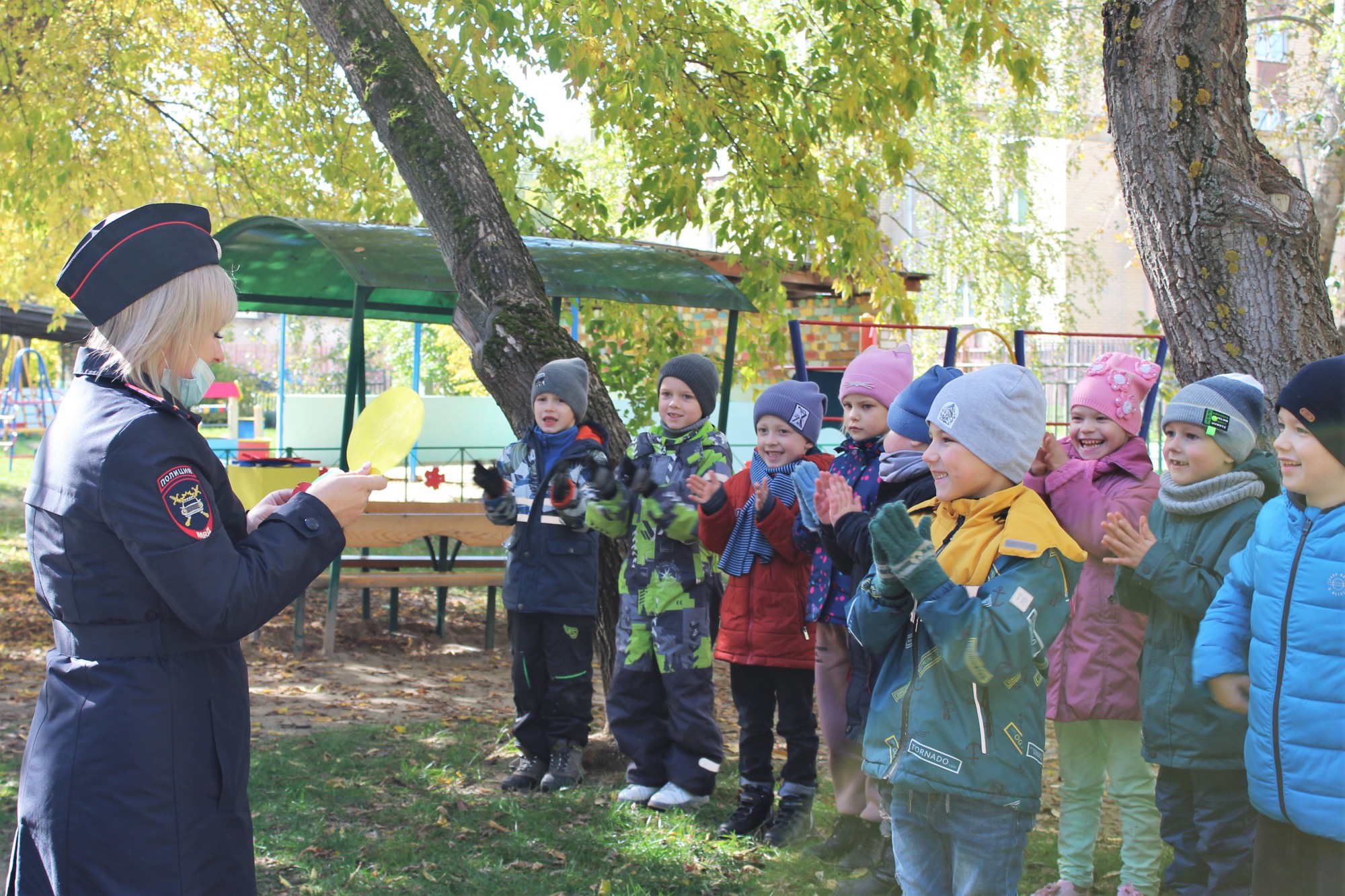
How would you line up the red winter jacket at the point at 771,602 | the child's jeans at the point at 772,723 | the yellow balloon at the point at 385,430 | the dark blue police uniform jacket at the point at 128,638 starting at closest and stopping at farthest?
the dark blue police uniform jacket at the point at 128,638, the yellow balloon at the point at 385,430, the red winter jacket at the point at 771,602, the child's jeans at the point at 772,723

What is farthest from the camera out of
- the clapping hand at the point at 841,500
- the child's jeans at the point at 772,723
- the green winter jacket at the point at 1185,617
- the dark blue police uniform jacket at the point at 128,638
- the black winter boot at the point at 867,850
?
the child's jeans at the point at 772,723

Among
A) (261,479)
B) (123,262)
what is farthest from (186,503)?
(261,479)

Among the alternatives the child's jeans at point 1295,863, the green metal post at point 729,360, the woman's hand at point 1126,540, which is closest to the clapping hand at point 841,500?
the woman's hand at point 1126,540

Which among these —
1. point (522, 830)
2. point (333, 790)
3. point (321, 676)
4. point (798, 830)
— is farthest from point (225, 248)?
point (798, 830)

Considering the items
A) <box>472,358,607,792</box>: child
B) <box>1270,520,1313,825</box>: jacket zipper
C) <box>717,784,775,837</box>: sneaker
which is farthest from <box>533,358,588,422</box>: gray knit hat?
<box>1270,520,1313,825</box>: jacket zipper

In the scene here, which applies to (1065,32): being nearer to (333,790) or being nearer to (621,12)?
(621,12)

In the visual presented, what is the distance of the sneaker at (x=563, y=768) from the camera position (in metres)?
4.70

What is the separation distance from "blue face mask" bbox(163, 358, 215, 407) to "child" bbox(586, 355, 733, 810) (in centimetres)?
223

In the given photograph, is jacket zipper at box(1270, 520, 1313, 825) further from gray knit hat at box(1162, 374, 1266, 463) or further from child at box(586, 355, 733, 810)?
child at box(586, 355, 733, 810)

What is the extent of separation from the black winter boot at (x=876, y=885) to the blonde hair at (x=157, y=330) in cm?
271

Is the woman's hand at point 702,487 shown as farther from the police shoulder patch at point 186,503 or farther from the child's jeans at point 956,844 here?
the police shoulder patch at point 186,503

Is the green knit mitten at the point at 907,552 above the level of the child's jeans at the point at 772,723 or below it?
above

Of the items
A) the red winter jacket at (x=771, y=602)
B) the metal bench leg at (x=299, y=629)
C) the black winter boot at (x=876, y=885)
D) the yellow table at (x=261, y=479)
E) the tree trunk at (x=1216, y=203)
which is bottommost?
the black winter boot at (x=876, y=885)

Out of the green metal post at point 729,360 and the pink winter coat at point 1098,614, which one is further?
the green metal post at point 729,360
